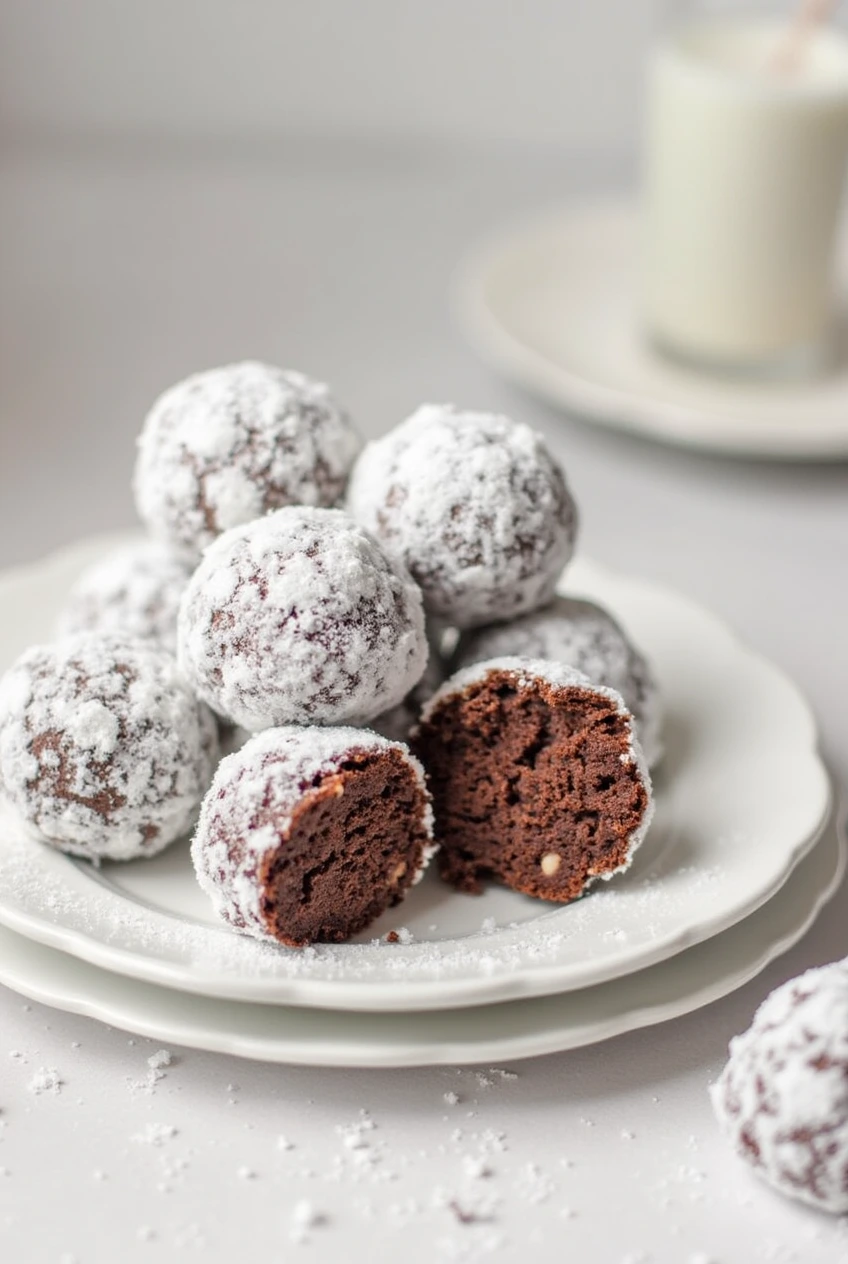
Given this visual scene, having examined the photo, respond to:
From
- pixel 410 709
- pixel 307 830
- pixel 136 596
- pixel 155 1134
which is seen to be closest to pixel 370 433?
pixel 136 596

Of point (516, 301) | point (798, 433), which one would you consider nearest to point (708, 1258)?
point (798, 433)

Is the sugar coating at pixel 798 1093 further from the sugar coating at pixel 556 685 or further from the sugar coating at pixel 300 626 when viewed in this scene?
the sugar coating at pixel 300 626

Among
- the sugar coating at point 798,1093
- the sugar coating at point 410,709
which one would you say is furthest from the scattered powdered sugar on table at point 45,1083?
the sugar coating at point 798,1093

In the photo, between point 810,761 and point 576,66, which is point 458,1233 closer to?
point 810,761

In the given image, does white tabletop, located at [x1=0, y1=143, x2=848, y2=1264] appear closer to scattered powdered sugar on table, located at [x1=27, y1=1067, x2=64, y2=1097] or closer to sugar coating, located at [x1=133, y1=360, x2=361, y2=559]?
scattered powdered sugar on table, located at [x1=27, y1=1067, x2=64, y2=1097]

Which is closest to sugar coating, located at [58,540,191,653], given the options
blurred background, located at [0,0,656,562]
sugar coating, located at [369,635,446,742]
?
sugar coating, located at [369,635,446,742]

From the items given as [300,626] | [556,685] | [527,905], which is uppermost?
[300,626]

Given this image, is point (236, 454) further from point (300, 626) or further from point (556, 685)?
point (556, 685)
